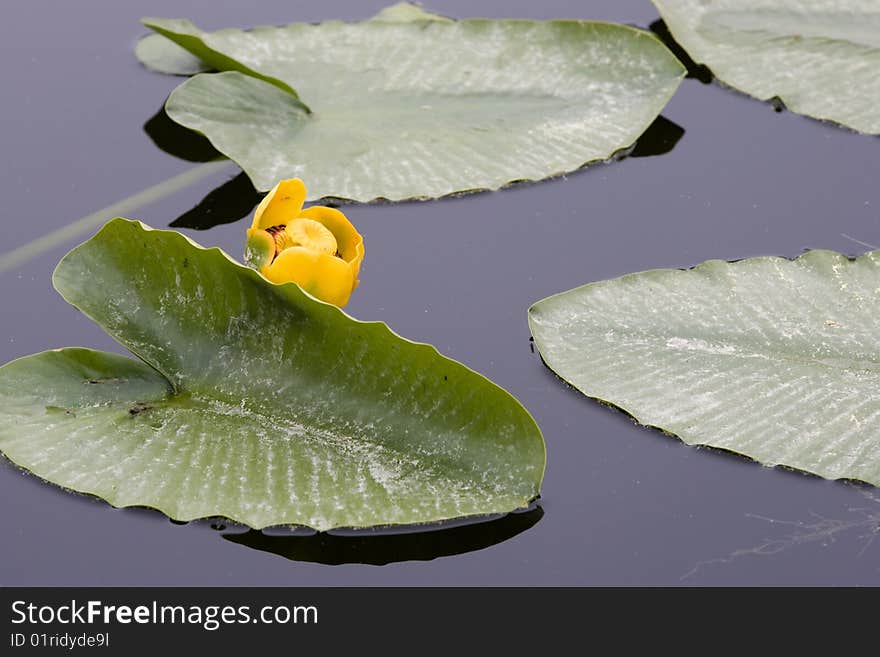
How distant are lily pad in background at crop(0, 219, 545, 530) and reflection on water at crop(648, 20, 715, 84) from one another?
0.91 metres

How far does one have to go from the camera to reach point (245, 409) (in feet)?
4.10

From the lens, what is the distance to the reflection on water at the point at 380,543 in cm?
113

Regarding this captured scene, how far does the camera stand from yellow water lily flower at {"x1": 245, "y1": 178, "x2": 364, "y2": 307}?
1264 millimetres

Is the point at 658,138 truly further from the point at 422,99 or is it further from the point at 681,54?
the point at 422,99

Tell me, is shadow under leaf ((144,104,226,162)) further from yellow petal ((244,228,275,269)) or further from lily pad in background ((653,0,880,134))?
lily pad in background ((653,0,880,134))

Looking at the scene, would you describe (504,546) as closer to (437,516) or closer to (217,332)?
(437,516)

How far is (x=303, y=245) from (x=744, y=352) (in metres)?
0.48

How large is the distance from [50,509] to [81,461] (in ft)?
0.17

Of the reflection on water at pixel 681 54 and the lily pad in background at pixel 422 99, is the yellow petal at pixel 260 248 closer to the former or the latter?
the lily pad in background at pixel 422 99

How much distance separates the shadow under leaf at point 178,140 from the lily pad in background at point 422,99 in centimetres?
7

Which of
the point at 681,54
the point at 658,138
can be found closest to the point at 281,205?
the point at 658,138
